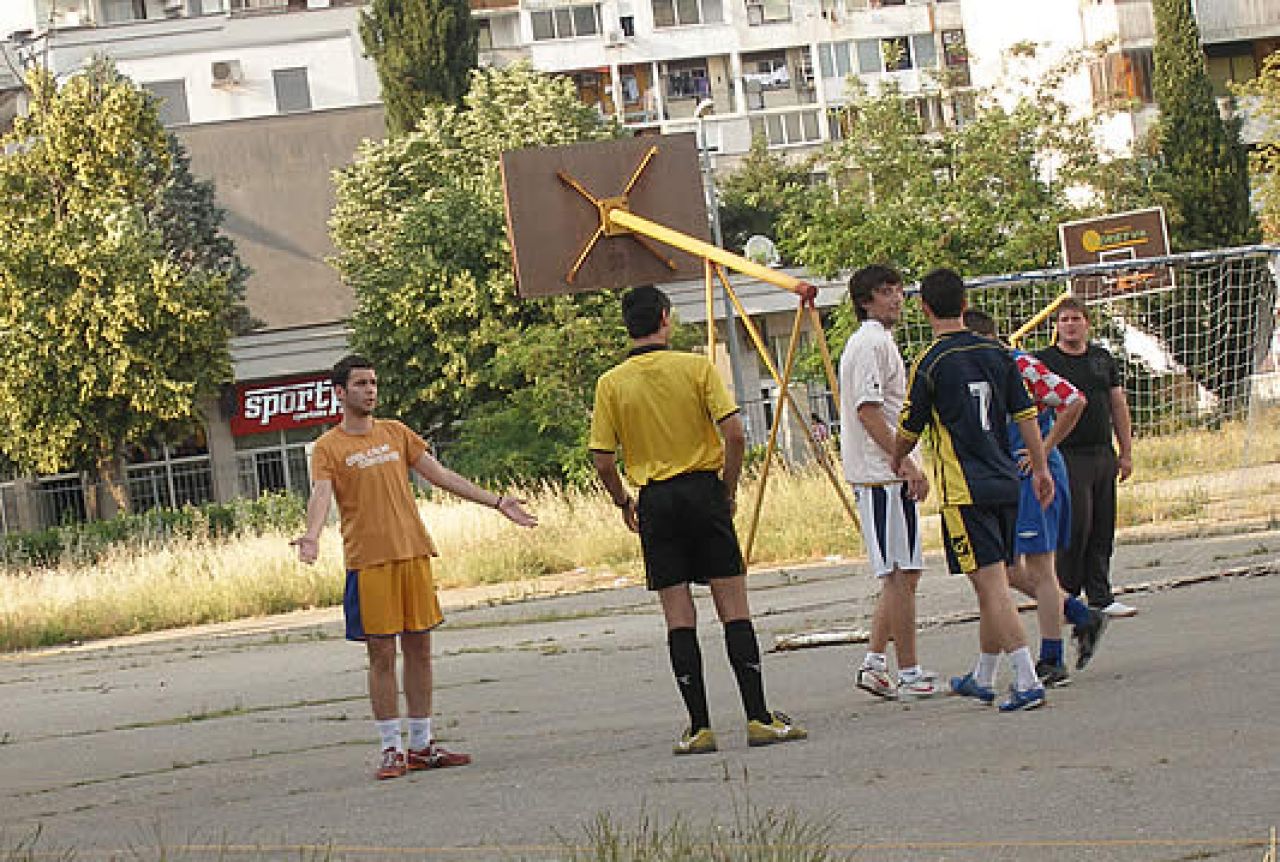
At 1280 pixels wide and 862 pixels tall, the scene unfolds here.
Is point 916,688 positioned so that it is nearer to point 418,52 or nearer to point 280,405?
point 418,52

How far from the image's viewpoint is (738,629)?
970cm

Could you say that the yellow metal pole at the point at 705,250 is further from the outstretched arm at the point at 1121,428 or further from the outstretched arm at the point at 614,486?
the outstretched arm at the point at 614,486

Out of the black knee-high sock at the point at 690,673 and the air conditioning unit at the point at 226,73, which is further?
the air conditioning unit at the point at 226,73

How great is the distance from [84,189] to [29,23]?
101 ft

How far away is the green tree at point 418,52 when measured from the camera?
198 ft

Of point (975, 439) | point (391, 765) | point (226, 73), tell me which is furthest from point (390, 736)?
point (226, 73)

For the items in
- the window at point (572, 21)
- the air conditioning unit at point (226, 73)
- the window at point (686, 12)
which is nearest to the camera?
the air conditioning unit at point (226, 73)

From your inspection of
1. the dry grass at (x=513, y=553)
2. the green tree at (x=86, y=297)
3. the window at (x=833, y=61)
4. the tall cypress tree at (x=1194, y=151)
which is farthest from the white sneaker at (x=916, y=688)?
the window at (x=833, y=61)

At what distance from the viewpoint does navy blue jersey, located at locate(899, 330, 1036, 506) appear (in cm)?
993

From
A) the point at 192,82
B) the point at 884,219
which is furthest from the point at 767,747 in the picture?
the point at 192,82

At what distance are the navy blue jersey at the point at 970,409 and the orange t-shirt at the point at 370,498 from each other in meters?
2.25

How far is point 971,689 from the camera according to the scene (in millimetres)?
10234

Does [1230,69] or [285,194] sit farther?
[285,194]

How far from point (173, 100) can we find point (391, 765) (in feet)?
227
